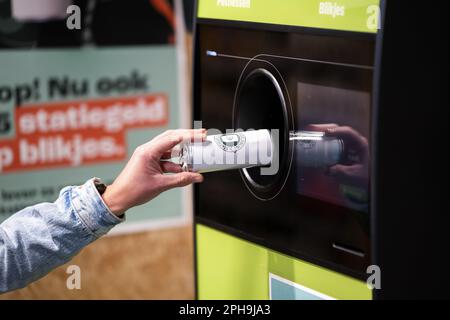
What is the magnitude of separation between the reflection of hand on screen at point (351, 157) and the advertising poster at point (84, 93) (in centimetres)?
222

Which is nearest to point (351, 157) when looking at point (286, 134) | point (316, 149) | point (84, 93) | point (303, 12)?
point (316, 149)

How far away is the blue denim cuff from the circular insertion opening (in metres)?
0.50

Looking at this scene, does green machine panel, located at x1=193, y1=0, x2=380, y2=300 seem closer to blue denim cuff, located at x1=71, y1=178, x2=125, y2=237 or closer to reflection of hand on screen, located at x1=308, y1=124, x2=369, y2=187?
reflection of hand on screen, located at x1=308, y1=124, x2=369, y2=187

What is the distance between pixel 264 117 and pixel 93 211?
666mm

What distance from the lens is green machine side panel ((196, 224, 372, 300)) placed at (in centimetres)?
203

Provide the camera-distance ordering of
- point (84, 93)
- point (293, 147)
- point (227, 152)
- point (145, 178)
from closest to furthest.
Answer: point (145, 178)
point (227, 152)
point (293, 147)
point (84, 93)

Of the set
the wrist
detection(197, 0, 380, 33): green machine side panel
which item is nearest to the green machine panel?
detection(197, 0, 380, 33): green machine side panel

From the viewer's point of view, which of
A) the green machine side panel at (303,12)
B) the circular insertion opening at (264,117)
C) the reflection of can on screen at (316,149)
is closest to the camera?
the green machine side panel at (303,12)

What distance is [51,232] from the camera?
1.91 m

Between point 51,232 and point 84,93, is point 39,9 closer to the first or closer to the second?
point 84,93

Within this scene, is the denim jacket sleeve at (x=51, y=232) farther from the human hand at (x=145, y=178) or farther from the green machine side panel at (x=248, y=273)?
the green machine side panel at (x=248, y=273)

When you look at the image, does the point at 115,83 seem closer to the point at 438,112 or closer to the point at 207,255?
the point at 207,255

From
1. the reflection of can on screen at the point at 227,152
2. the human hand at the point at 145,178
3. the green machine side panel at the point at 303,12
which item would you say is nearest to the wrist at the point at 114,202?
the human hand at the point at 145,178

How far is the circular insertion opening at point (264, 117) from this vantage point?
216 cm
